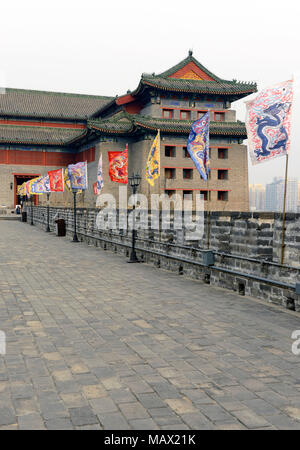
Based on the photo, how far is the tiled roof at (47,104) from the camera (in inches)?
1931

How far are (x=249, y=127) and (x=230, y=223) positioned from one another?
251cm

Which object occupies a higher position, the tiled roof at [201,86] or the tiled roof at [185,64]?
the tiled roof at [185,64]

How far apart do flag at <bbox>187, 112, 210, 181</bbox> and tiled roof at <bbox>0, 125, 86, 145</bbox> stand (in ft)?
114

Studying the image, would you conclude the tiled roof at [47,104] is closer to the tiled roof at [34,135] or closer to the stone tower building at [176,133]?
the tiled roof at [34,135]

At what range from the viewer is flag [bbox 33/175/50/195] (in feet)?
90.7

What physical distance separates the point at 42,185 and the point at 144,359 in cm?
2488

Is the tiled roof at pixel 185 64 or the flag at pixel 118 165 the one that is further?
the tiled roof at pixel 185 64

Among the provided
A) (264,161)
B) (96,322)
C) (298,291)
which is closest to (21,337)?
(96,322)

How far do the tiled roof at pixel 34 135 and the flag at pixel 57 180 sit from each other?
18.6 m

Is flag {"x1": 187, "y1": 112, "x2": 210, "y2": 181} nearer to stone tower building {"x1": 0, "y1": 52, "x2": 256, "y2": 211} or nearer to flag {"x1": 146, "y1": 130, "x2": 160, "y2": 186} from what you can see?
flag {"x1": 146, "y1": 130, "x2": 160, "y2": 186}

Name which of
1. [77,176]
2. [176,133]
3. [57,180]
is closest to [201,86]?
[176,133]

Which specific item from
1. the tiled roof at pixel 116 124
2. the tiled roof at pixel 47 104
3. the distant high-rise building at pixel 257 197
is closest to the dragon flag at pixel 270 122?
the tiled roof at pixel 116 124

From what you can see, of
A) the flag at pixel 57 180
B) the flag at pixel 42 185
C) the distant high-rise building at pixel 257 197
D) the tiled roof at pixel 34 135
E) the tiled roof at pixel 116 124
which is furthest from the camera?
the distant high-rise building at pixel 257 197
